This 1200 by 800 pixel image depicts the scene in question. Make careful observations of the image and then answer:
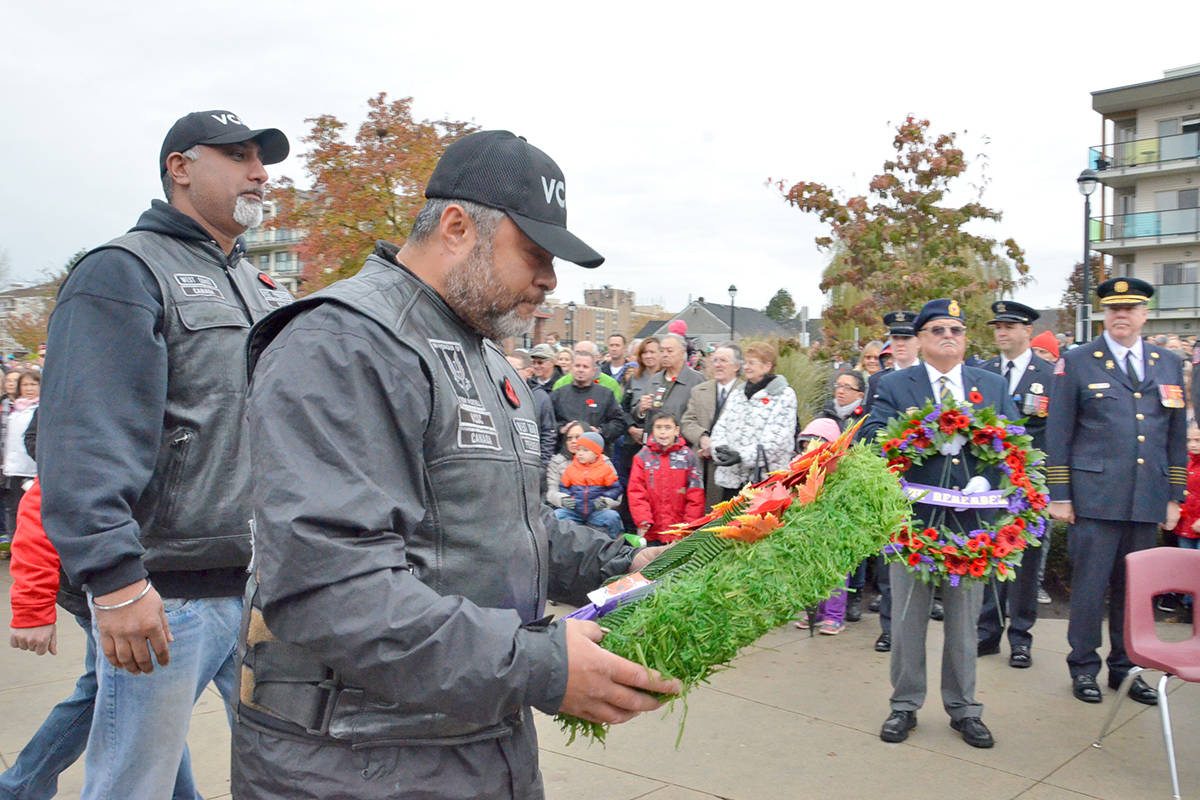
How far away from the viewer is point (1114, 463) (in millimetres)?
5633

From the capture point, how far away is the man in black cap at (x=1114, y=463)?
5.61m

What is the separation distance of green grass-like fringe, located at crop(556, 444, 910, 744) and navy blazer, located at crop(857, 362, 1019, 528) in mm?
3087

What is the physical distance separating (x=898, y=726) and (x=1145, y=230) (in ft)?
148

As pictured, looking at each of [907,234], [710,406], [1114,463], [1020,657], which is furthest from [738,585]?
[907,234]

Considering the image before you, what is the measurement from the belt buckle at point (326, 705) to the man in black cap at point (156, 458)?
91cm

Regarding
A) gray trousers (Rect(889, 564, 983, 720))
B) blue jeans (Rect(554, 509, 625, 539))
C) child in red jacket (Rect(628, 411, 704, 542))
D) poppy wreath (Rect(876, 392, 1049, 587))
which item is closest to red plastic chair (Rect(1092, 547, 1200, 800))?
poppy wreath (Rect(876, 392, 1049, 587))

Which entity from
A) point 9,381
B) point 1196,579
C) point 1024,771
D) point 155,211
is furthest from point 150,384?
point 9,381

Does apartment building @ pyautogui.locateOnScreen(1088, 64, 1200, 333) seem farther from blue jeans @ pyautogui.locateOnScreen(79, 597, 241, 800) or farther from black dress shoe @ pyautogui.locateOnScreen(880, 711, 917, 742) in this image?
blue jeans @ pyautogui.locateOnScreen(79, 597, 241, 800)

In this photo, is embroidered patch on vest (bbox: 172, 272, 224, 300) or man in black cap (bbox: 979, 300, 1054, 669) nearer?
embroidered patch on vest (bbox: 172, 272, 224, 300)

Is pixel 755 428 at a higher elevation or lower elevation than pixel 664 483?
higher

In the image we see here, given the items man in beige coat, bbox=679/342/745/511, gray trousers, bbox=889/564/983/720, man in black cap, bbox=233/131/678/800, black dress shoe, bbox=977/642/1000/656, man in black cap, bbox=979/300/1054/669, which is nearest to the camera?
man in black cap, bbox=233/131/678/800

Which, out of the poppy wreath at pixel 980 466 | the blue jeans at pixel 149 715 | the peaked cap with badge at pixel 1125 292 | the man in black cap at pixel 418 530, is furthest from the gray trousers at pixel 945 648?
the blue jeans at pixel 149 715

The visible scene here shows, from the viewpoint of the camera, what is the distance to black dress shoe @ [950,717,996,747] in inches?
190

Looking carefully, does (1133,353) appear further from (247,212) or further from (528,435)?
(247,212)
